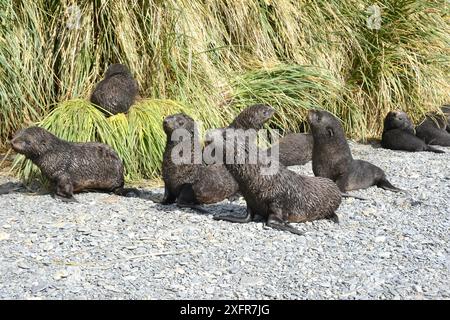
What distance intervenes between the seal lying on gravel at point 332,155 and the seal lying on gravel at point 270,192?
3.20 ft

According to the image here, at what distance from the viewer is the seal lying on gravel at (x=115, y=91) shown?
6293 mm

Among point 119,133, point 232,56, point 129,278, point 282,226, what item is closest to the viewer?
point 129,278

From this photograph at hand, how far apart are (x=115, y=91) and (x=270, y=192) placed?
2.16 metres

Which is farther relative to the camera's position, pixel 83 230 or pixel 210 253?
pixel 83 230

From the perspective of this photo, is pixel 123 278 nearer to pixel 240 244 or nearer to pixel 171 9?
pixel 240 244

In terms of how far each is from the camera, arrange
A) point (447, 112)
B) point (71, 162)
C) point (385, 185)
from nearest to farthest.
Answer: point (71, 162)
point (385, 185)
point (447, 112)

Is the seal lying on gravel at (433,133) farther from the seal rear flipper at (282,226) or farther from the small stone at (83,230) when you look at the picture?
the small stone at (83,230)

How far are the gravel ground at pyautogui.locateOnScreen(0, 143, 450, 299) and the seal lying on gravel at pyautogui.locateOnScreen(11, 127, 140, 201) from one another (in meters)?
0.21

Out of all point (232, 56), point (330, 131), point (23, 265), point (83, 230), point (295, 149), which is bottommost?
point (23, 265)

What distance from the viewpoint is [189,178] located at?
545cm

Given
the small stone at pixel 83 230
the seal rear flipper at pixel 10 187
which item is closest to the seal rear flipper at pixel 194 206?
the small stone at pixel 83 230

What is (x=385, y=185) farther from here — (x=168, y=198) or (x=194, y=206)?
(x=168, y=198)

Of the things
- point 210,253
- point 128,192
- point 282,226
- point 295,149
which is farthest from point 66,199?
point 295,149

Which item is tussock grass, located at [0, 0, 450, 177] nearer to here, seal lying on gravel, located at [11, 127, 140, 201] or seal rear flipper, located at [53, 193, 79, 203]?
seal lying on gravel, located at [11, 127, 140, 201]
